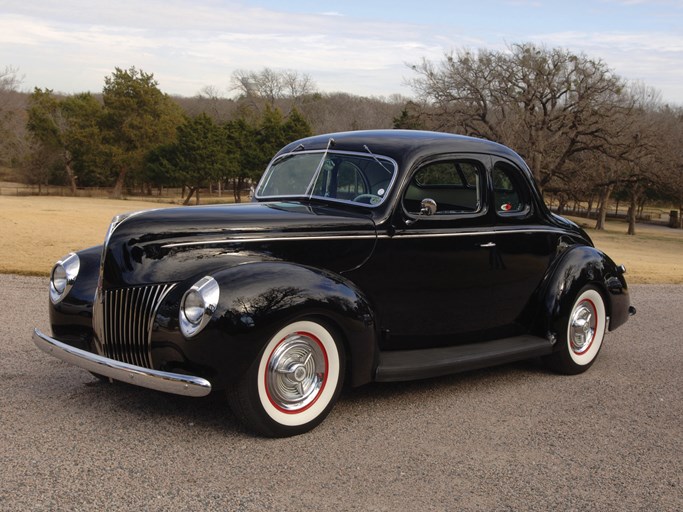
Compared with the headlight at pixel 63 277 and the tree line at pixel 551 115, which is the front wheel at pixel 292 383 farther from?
the tree line at pixel 551 115

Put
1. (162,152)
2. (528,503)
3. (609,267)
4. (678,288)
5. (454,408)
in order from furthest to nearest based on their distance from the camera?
(162,152) < (678,288) < (609,267) < (454,408) < (528,503)

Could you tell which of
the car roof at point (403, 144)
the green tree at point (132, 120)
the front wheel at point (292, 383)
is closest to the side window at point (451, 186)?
the car roof at point (403, 144)

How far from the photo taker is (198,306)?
4.18m

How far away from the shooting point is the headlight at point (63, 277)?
16.7ft

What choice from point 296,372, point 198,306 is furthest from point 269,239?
point 296,372

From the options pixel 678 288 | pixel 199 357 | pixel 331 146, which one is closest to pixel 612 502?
pixel 199 357

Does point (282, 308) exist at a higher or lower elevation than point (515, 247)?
lower

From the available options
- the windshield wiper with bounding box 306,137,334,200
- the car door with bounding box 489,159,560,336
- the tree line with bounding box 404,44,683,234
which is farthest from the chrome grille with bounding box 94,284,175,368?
the tree line with bounding box 404,44,683,234

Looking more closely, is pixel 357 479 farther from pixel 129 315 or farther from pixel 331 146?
pixel 331 146

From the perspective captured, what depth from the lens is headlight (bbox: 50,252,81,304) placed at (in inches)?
201

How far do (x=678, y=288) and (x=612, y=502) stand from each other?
10.2 metres

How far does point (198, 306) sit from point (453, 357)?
2067mm

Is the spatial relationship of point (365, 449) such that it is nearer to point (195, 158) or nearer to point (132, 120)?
point (195, 158)

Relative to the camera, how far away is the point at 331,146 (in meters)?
5.82
